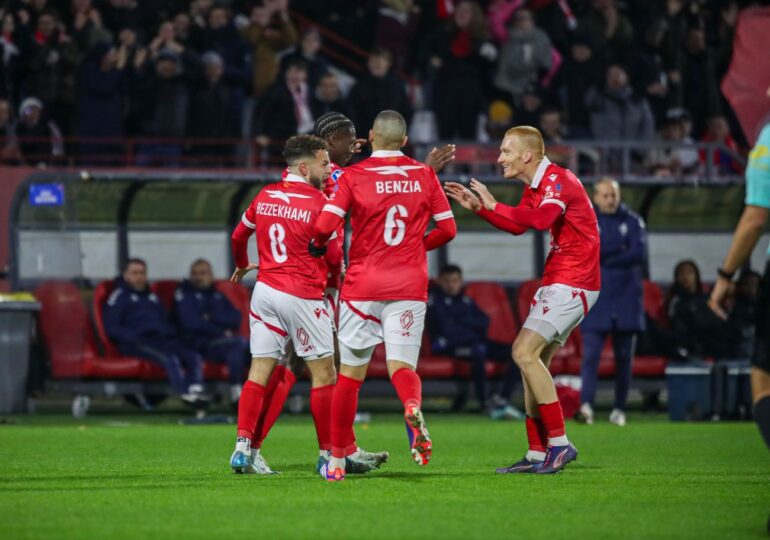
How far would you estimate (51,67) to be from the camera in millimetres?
20797

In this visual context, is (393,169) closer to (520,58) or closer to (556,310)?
(556,310)

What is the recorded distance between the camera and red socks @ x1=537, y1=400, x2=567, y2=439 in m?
10.1

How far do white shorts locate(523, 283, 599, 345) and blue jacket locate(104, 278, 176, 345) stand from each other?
8152 millimetres

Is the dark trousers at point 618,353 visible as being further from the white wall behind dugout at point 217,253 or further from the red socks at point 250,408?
the red socks at point 250,408

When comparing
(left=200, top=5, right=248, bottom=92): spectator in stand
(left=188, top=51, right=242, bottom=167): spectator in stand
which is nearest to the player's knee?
(left=188, top=51, right=242, bottom=167): spectator in stand

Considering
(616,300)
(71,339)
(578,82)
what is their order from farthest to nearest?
(578,82) < (71,339) < (616,300)

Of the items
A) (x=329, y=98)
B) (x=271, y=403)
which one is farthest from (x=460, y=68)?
(x=271, y=403)

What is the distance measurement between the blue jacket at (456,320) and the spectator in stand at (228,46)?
5.03m

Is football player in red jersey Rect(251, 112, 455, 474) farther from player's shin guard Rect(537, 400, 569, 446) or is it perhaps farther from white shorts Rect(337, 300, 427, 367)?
player's shin guard Rect(537, 400, 569, 446)

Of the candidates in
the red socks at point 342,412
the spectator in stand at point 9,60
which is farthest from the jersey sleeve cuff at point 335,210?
the spectator in stand at point 9,60

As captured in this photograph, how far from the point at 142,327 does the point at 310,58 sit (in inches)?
213

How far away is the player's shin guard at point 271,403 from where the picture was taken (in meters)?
10.3

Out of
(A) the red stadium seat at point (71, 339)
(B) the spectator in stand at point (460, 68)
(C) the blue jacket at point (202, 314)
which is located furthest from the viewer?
(B) the spectator in stand at point (460, 68)

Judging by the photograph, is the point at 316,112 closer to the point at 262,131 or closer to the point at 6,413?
the point at 262,131
